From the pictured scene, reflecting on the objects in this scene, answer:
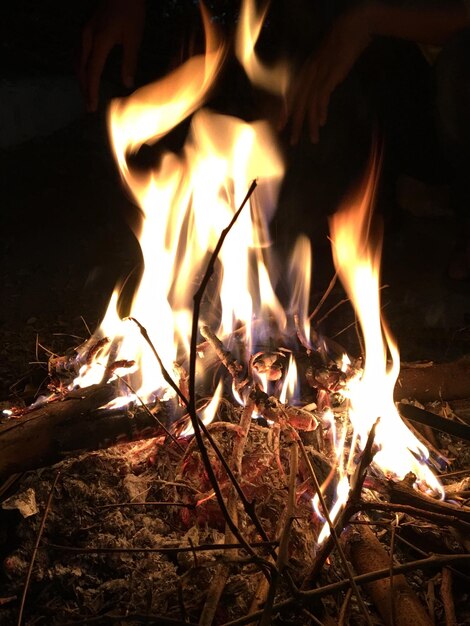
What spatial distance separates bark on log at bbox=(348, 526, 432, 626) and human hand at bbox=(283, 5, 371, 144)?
8.34 ft

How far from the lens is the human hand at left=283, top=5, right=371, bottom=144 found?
10.6ft

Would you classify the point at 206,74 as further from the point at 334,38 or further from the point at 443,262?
the point at 443,262

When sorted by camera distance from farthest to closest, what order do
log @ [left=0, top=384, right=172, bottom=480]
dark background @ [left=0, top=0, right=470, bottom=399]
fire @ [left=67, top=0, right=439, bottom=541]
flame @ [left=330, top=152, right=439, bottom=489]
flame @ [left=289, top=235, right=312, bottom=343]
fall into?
dark background @ [left=0, top=0, right=470, bottom=399] < flame @ [left=289, top=235, right=312, bottom=343] < fire @ [left=67, top=0, right=439, bottom=541] < flame @ [left=330, top=152, right=439, bottom=489] < log @ [left=0, top=384, right=172, bottom=480]

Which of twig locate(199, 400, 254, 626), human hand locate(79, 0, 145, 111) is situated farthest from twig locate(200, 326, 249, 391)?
human hand locate(79, 0, 145, 111)

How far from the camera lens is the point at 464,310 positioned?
380 centimetres

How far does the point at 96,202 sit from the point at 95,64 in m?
2.68

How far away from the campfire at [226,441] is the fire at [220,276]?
0.01 m

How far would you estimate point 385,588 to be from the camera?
163 cm

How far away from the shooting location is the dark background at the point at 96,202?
374cm

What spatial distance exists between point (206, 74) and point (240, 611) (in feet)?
12.5

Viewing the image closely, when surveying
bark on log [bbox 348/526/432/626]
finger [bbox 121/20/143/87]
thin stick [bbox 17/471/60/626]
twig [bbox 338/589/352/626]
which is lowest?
bark on log [bbox 348/526/432/626]

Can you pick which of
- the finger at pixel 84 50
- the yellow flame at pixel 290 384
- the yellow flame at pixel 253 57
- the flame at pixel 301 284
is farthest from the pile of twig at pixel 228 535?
the yellow flame at pixel 253 57

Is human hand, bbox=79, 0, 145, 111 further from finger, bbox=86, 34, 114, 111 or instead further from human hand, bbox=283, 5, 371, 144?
human hand, bbox=283, 5, 371, 144

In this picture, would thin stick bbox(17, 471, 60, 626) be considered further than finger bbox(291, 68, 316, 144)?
No
